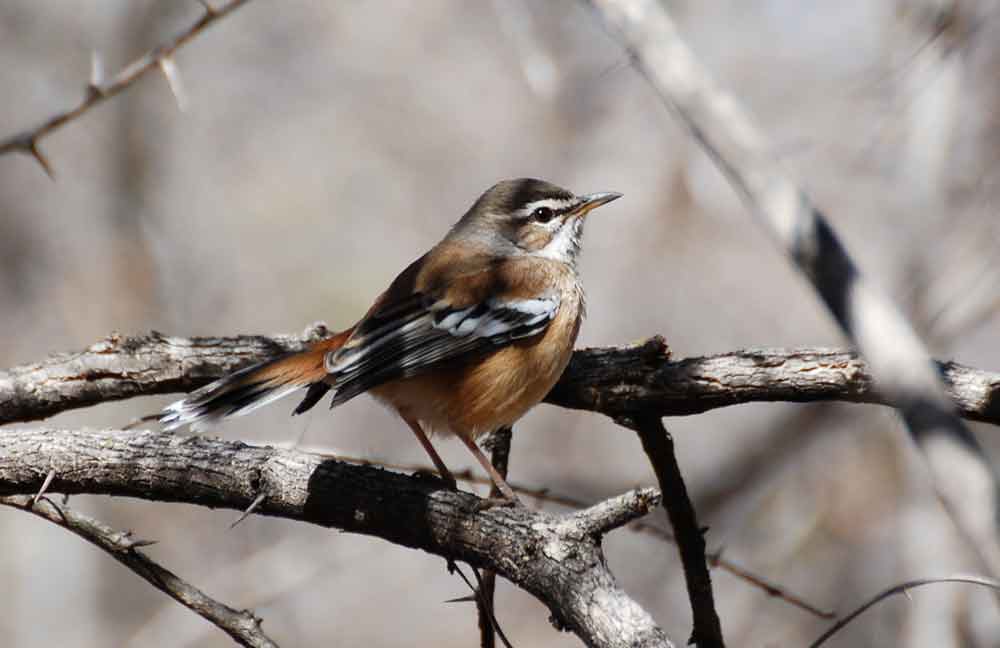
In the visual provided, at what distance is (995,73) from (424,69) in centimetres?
678

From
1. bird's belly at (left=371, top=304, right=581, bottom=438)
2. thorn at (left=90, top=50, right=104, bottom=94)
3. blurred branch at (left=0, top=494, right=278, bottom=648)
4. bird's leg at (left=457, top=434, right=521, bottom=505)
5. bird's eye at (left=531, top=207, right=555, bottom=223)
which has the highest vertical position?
→ bird's eye at (left=531, top=207, right=555, bottom=223)

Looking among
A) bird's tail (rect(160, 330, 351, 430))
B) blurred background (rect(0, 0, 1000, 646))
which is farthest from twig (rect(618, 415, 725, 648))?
blurred background (rect(0, 0, 1000, 646))

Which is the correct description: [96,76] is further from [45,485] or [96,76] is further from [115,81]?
[45,485]

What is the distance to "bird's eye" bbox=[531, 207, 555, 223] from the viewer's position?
6.76 m

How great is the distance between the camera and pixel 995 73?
30.0 feet

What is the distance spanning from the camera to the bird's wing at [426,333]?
512cm

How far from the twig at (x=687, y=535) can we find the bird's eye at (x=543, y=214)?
90.0 inches

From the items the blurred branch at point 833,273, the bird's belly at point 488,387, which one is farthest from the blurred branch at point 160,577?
the blurred branch at point 833,273

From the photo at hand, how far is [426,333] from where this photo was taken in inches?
218

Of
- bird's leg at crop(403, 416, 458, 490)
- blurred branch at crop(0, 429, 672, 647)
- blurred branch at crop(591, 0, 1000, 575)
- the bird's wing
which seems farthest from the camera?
bird's leg at crop(403, 416, 458, 490)

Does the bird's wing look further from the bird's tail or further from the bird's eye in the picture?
the bird's eye

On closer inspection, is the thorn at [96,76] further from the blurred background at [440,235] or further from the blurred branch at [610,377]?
the blurred background at [440,235]

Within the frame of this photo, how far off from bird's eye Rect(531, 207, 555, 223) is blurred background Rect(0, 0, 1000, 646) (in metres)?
2.10

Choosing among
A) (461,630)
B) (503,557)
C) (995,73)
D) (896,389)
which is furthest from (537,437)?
(896,389)
